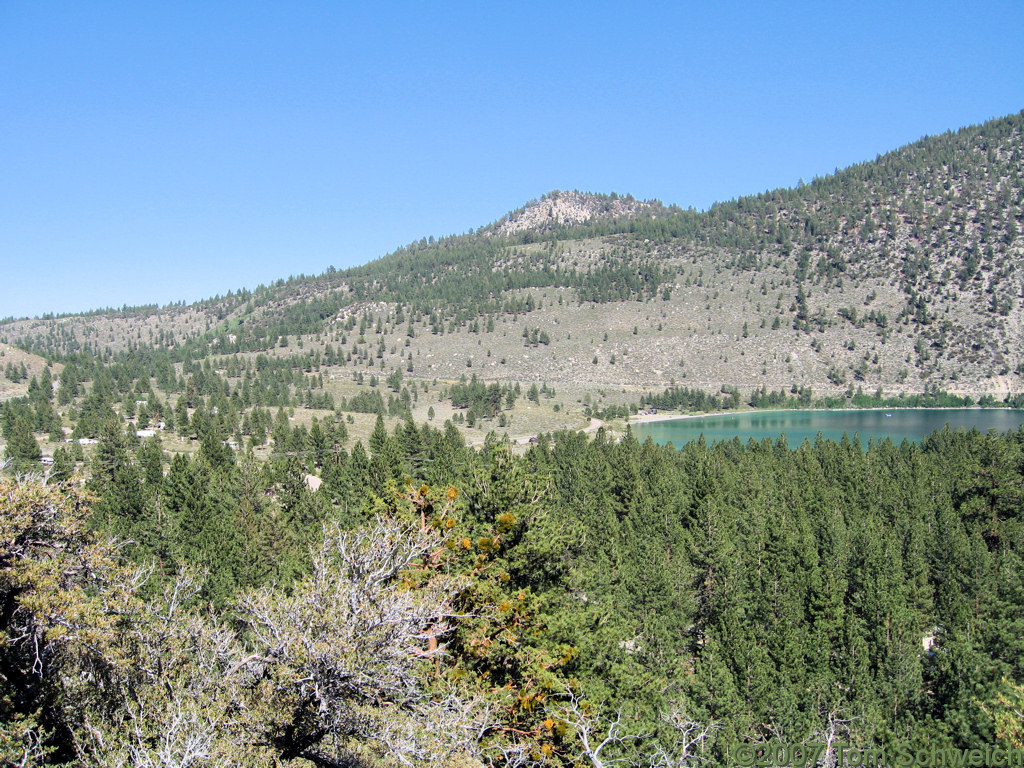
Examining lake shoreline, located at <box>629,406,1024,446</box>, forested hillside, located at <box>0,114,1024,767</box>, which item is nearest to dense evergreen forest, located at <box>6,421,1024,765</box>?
forested hillside, located at <box>0,114,1024,767</box>

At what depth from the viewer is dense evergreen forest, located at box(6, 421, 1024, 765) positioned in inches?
385

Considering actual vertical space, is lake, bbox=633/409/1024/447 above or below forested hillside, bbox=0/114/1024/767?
below

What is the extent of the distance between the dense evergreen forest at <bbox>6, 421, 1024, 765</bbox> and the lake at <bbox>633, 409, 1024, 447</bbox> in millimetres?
70581

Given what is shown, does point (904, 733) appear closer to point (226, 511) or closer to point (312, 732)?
point (312, 732)

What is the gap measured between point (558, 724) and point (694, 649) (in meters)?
19.0

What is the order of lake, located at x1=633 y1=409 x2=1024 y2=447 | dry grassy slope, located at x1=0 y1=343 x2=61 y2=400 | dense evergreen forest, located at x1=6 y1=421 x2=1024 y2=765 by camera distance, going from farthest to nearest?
dry grassy slope, located at x1=0 y1=343 x2=61 y2=400 → lake, located at x1=633 y1=409 x2=1024 y2=447 → dense evergreen forest, located at x1=6 y1=421 x2=1024 y2=765

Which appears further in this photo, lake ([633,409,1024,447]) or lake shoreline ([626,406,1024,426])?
lake shoreline ([626,406,1024,426])

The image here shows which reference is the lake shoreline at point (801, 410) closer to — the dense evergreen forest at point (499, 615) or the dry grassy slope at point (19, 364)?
the dense evergreen forest at point (499, 615)

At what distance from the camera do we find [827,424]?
13625 cm

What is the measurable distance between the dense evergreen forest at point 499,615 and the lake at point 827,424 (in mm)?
70581

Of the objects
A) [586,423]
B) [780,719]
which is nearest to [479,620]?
[780,719]

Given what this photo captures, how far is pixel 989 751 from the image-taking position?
583 inches

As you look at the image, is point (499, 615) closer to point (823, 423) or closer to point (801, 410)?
point (823, 423)

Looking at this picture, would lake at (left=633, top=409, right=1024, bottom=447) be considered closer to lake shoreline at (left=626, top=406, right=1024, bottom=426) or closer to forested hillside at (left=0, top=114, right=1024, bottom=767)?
lake shoreline at (left=626, top=406, right=1024, bottom=426)
